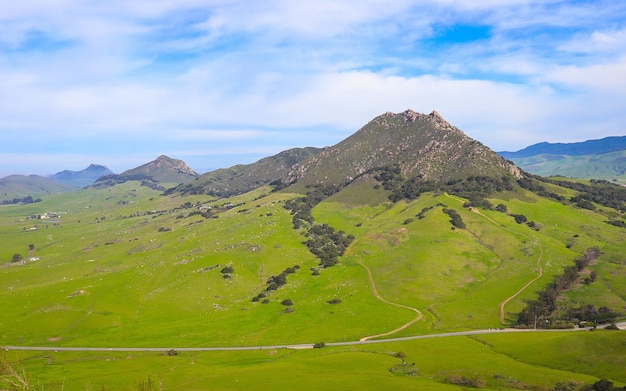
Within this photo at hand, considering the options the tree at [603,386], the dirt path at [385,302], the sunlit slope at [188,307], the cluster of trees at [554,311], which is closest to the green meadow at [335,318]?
the sunlit slope at [188,307]

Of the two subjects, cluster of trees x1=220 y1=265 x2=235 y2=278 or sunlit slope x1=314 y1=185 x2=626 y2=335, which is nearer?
sunlit slope x1=314 y1=185 x2=626 y2=335

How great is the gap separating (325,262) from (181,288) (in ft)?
217

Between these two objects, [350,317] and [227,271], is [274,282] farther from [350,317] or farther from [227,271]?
[350,317]

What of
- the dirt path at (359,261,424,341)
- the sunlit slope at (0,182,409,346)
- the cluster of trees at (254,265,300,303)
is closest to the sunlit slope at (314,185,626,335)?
the dirt path at (359,261,424,341)

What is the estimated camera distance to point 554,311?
13038 centimetres

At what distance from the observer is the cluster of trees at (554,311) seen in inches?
4793

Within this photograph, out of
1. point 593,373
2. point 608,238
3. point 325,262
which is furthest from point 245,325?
point 608,238

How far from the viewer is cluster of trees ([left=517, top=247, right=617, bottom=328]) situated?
399ft

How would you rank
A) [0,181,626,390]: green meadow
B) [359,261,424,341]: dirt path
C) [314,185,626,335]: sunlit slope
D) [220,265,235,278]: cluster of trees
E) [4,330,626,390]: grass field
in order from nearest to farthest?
[4,330,626,390]: grass field
[0,181,626,390]: green meadow
[359,261,424,341]: dirt path
[314,185,626,335]: sunlit slope
[220,265,235,278]: cluster of trees

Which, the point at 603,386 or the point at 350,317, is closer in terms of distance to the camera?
the point at 603,386

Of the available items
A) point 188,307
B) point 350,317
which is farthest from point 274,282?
point 350,317

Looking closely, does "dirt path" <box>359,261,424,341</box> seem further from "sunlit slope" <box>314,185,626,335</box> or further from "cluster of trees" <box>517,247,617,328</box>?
"cluster of trees" <box>517,247,617,328</box>

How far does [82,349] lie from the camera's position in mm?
121938

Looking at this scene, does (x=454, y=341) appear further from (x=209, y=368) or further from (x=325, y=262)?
(x=325, y=262)
